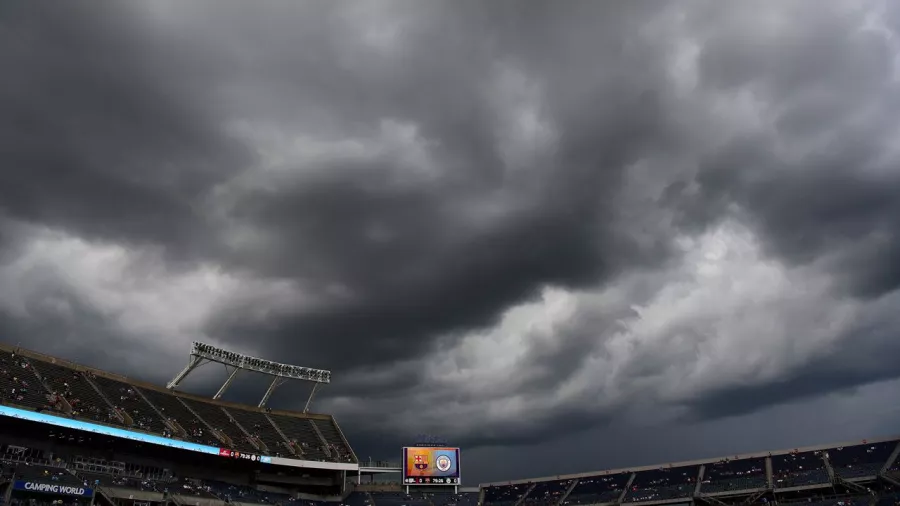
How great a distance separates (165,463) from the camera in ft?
298

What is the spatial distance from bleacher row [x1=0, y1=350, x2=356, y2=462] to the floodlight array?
865cm

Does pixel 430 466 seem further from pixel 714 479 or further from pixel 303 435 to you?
pixel 714 479

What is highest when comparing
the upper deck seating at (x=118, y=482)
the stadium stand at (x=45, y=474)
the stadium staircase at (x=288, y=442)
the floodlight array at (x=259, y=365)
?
the floodlight array at (x=259, y=365)

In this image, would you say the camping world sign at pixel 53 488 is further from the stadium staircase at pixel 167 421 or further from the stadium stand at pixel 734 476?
the stadium stand at pixel 734 476

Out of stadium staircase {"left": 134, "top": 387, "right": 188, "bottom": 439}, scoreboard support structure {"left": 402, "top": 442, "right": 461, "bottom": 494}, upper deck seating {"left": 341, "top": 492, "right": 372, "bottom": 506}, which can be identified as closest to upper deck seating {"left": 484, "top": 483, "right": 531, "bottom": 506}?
scoreboard support structure {"left": 402, "top": 442, "right": 461, "bottom": 494}

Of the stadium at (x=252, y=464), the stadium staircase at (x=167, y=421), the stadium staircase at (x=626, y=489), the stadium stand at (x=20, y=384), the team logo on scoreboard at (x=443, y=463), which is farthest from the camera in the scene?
the team logo on scoreboard at (x=443, y=463)

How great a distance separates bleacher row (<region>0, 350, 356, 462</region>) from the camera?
76.0 meters

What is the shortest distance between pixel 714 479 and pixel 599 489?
22483 millimetres

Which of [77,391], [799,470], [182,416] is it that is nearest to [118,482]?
[77,391]

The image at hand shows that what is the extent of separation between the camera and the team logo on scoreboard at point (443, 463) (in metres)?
118

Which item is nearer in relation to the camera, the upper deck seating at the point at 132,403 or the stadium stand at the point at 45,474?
the stadium stand at the point at 45,474

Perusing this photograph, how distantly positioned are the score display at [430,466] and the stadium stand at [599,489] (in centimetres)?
2437

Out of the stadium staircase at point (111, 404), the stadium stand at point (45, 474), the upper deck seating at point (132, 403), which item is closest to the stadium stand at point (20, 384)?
the stadium stand at point (45, 474)

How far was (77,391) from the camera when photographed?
82.8 meters
